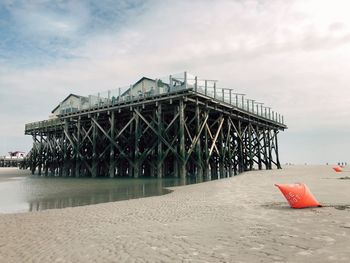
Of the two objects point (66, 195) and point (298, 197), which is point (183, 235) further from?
point (66, 195)

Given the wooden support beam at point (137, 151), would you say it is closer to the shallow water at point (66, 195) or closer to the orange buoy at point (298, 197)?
the shallow water at point (66, 195)

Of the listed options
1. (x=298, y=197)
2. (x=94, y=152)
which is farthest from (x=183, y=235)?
(x=94, y=152)

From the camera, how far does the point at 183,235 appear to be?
5.18 meters

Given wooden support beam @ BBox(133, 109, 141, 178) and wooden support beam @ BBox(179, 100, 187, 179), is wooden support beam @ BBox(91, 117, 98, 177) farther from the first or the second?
wooden support beam @ BBox(179, 100, 187, 179)

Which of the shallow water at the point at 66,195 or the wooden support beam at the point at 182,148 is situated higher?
the wooden support beam at the point at 182,148

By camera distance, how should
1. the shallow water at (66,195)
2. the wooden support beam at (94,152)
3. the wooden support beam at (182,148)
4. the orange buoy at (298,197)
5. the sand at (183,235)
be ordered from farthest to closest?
the wooden support beam at (94,152)
the wooden support beam at (182,148)
the shallow water at (66,195)
the orange buoy at (298,197)
the sand at (183,235)

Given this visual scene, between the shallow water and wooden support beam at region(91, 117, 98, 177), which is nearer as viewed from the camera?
the shallow water

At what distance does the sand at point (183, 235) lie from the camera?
405cm

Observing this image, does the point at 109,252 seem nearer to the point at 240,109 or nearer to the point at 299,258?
the point at 299,258

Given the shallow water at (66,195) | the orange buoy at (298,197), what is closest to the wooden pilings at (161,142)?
the shallow water at (66,195)

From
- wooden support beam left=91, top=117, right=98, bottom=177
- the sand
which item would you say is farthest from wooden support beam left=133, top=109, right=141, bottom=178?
the sand

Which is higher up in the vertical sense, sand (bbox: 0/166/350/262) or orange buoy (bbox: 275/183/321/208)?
orange buoy (bbox: 275/183/321/208)

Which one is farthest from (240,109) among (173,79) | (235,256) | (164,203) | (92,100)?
(235,256)

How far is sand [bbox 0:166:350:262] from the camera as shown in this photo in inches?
159
